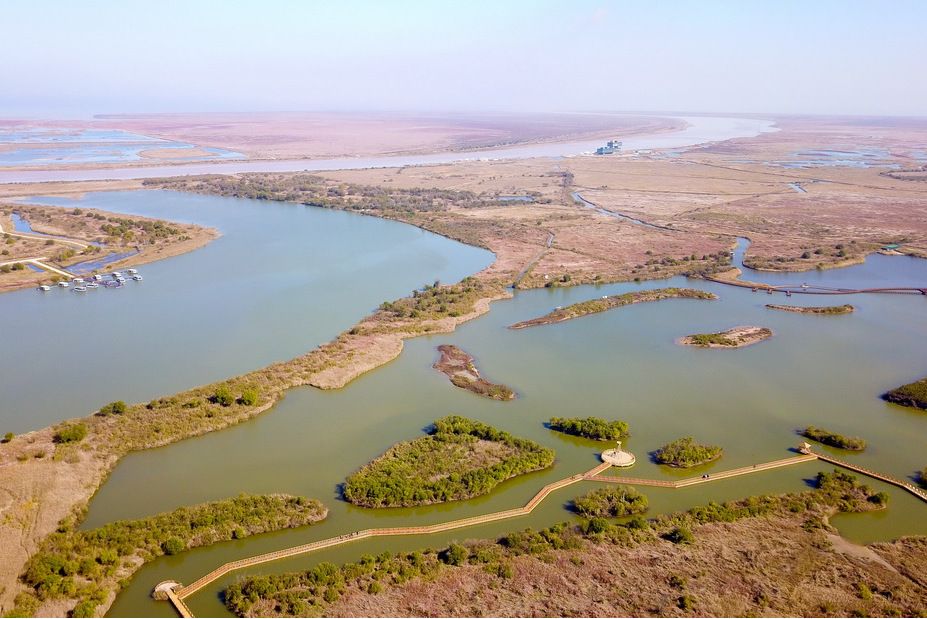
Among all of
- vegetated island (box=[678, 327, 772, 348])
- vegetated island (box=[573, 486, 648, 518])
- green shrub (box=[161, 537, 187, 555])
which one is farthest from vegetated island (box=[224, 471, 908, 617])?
vegetated island (box=[678, 327, 772, 348])

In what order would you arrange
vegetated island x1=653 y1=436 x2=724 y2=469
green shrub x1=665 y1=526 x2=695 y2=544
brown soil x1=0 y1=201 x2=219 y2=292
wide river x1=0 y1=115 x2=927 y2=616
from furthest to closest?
brown soil x1=0 y1=201 x2=219 y2=292 < vegetated island x1=653 y1=436 x2=724 y2=469 < wide river x1=0 y1=115 x2=927 y2=616 < green shrub x1=665 y1=526 x2=695 y2=544

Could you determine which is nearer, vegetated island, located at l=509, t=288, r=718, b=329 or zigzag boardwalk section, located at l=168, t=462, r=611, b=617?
zigzag boardwalk section, located at l=168, t=462, r=611, b=617

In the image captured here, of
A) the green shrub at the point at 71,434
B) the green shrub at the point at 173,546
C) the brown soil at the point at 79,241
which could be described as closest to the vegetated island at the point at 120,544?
the green shrub at the point at 173,546

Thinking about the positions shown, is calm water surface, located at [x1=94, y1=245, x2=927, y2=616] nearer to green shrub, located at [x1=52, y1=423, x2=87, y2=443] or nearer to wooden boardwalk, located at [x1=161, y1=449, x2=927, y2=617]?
wooden boardwalk, located at [x1=161, y1=449, x2=927, y2=617]

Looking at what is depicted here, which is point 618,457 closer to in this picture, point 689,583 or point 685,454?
point 685,454

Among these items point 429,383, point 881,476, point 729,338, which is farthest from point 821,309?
point 429,383

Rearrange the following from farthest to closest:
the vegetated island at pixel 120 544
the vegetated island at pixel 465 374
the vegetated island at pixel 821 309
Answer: the vegetated island at pixel 821 309 → the vegetated island at pixel 465 374 → the vegetated island at pixel 120 544

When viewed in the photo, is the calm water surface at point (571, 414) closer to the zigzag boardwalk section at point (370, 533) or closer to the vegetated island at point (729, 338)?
the zigzag boardwalk section at point (370, 533)
